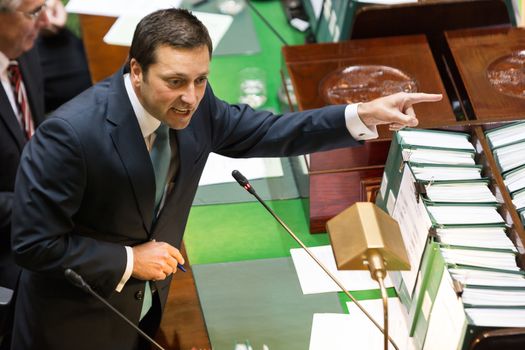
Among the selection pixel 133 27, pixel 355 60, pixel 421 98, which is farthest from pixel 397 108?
pixel 133 27

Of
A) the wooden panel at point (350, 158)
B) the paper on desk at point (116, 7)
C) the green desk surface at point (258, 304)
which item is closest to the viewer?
the green desk surface at point (258, 304)

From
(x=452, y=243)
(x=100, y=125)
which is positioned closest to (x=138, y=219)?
(x=100, y=125)

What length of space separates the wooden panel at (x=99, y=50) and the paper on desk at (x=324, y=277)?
118cm

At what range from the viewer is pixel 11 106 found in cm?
292

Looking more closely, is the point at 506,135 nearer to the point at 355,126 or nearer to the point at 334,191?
the point at 355,126

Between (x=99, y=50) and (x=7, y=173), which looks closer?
(x=7, y=173)

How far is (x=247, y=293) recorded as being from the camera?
247 centimetres

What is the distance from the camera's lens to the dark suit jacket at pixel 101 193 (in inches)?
78.1

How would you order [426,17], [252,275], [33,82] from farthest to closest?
[33,82] < [426,17] < [252,275]

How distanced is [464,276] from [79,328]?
0.95 meters

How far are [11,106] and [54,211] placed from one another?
1031mm

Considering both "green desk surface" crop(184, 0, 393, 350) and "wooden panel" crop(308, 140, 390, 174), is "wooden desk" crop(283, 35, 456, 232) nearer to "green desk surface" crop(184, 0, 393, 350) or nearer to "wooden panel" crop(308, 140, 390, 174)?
"wooden panel" crop(308, 140, 390, 174)

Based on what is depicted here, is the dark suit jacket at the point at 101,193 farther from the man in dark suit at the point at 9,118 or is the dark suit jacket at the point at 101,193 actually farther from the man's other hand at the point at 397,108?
the man in dark suit at the point at 9,118

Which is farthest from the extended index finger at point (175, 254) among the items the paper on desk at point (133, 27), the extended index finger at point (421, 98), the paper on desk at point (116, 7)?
the paper on desk at point (116, 7)
